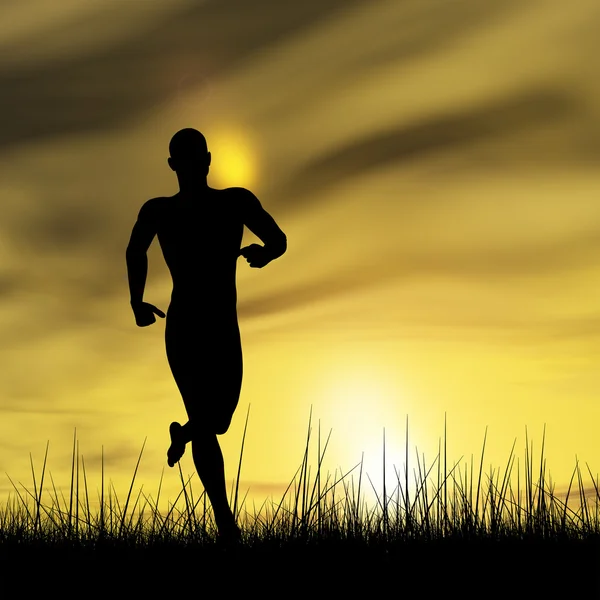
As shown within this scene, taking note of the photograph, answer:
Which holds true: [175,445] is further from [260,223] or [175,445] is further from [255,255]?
[260,223]

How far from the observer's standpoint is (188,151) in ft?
24.8

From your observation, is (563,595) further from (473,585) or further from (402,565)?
(402,565)

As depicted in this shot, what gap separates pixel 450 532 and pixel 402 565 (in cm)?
76

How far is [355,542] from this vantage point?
6.54m

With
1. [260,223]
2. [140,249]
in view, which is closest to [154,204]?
[140,249]

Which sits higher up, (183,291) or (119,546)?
(183,291)

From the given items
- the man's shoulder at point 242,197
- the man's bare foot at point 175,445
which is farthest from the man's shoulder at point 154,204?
the man's bare foot at point 175,445

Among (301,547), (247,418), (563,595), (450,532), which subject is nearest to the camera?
(563,595)

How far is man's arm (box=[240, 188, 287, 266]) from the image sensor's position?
763 centimetres

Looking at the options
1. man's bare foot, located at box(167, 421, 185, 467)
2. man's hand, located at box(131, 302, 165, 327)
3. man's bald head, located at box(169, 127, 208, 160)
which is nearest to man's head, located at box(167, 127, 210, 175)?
man's bald head, located at box(169, 127, 208, 160)

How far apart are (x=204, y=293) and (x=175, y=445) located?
108 centimetres

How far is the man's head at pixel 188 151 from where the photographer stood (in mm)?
7551

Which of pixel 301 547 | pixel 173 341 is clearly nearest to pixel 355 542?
pixel 301 547

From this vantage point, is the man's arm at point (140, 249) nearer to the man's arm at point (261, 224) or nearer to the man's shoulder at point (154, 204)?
the man's shoulder at point (154, 204)
